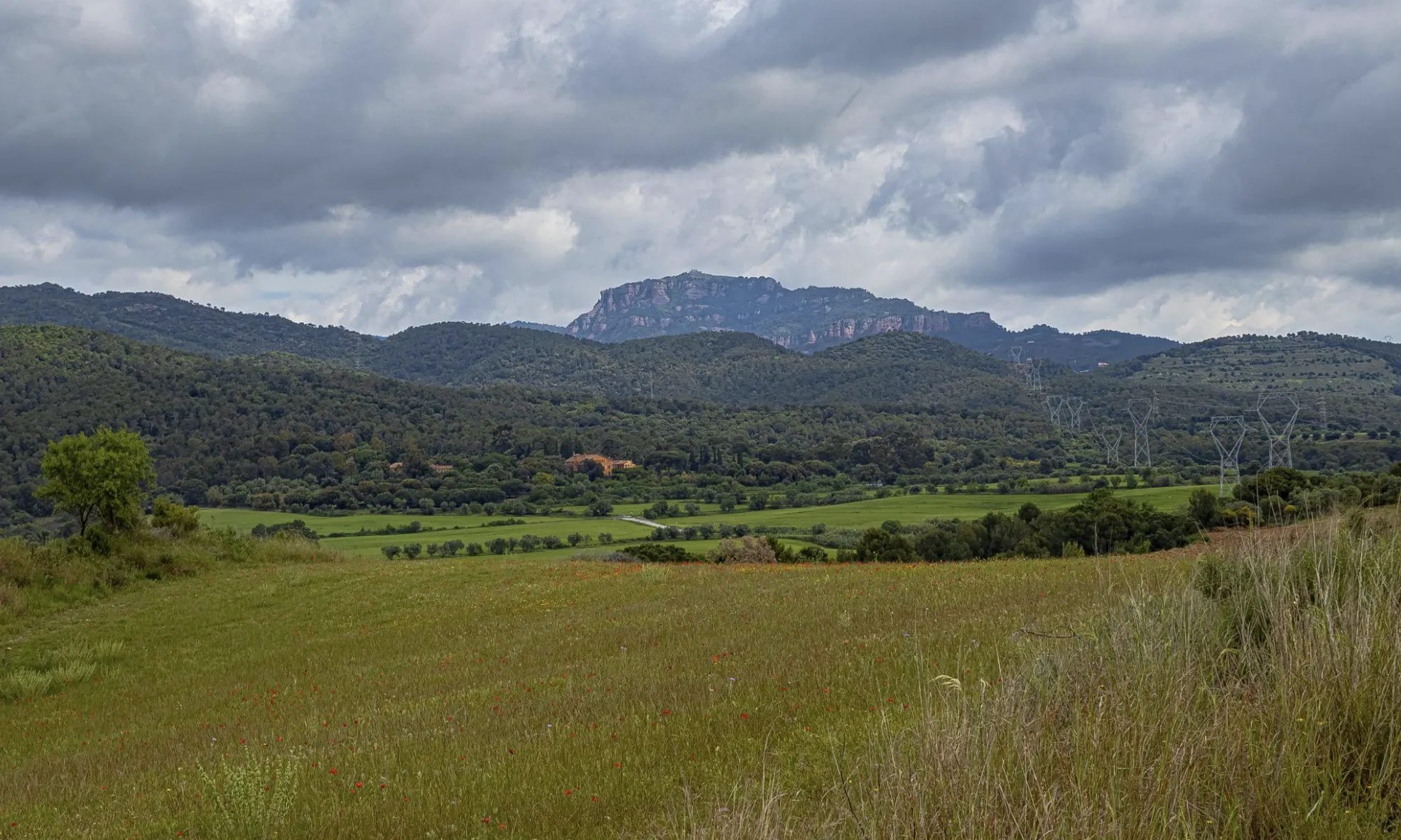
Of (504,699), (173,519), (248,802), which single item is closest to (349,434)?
(173,519)

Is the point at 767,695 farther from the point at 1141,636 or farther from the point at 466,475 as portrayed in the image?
the point at 466,475

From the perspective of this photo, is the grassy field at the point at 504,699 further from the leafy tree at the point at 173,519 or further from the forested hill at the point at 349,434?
the forested hill at the point at 349,434

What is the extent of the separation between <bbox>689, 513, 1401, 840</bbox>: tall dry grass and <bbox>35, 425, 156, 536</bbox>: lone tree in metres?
35.3

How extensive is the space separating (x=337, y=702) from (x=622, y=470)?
405 feet

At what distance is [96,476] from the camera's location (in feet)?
108

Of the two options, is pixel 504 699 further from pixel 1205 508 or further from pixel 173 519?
pixel 1205 508

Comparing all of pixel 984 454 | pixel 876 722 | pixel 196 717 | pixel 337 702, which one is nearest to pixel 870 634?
pixel 876 722

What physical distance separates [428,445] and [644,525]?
7337 cm

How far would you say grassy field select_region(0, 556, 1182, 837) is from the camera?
693 cm

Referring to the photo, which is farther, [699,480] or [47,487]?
[699,480]

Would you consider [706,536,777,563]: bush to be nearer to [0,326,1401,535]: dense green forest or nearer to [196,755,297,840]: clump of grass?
[196,755,297,840]: clump of grass

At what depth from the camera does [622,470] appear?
5384 inches

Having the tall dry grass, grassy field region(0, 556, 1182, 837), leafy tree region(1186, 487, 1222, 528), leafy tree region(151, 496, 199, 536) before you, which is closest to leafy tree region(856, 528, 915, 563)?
leafy tree region(1186, 487, 1222, 528)

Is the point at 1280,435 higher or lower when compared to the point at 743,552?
higher
